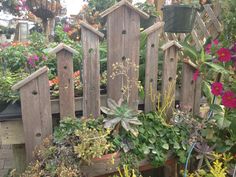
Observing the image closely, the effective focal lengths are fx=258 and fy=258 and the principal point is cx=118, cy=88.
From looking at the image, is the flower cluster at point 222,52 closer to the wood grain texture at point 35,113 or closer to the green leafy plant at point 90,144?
the green leafy plant at point 90,144

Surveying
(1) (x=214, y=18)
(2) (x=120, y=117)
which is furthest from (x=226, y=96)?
(1) (x=214, y=18)

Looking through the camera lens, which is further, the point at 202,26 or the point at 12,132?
the point at 202,26

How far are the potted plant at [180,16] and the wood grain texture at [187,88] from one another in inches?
20.4

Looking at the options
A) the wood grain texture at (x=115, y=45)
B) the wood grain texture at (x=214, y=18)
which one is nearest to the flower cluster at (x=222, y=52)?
the wood grain texture at (x=115, y=45)

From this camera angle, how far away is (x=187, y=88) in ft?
7.92

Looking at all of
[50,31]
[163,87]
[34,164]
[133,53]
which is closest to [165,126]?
[163,87]

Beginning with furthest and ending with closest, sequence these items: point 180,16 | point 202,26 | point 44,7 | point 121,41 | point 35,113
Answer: point 44,7 < point 202,26 < point 180,16 < point 121,41 < point 35,113

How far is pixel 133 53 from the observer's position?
217 centimetres

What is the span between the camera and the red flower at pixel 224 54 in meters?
2.02

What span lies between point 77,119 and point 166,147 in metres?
0.75

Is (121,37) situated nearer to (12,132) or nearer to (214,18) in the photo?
(12,132)

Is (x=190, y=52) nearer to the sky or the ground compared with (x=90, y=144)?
nearer to the sky

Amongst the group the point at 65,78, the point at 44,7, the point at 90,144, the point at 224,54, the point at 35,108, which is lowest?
the point at 90,144

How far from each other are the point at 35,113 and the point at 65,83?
0.33 meters
